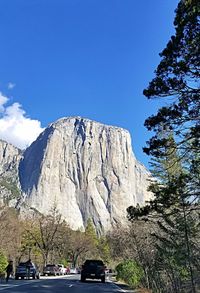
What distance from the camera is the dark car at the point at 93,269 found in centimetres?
4047

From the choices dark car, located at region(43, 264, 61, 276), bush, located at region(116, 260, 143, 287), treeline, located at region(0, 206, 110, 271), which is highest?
treeline, located at region(0, 206, 110, 271)

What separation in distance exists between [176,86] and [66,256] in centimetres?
10408

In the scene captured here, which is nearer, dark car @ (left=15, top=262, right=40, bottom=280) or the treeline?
dark car @ (left=15, top=262, right=40, bottom=280)

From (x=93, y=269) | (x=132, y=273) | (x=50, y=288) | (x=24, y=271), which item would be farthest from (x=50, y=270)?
(x=50, y=288)

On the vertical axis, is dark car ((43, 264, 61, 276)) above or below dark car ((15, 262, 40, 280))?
above

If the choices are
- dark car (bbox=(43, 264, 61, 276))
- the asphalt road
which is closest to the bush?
the asphalt road

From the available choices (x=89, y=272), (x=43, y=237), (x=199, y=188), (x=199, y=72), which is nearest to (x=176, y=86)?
(x=199, y=72)

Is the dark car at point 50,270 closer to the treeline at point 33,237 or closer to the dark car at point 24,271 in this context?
the treeline at point 33,237

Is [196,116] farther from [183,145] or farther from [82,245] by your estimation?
[82,245]

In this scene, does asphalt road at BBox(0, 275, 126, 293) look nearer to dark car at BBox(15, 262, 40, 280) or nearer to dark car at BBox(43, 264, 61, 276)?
dark car at BBox(15, 262, 40, 280)

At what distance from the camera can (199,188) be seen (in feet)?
67.0

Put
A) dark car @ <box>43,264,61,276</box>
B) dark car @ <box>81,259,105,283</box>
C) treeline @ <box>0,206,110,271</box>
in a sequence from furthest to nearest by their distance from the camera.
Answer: treeline @ <box>0,206,110,271</box> → dark car @ <box>43,264,61,276</box> → dark car @ <box>81,259,105,283</box>

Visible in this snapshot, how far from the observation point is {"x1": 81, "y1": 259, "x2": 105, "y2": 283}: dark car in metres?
40.5

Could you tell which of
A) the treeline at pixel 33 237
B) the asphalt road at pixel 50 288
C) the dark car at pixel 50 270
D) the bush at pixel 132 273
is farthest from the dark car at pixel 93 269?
the dark car at pixel 50 270
